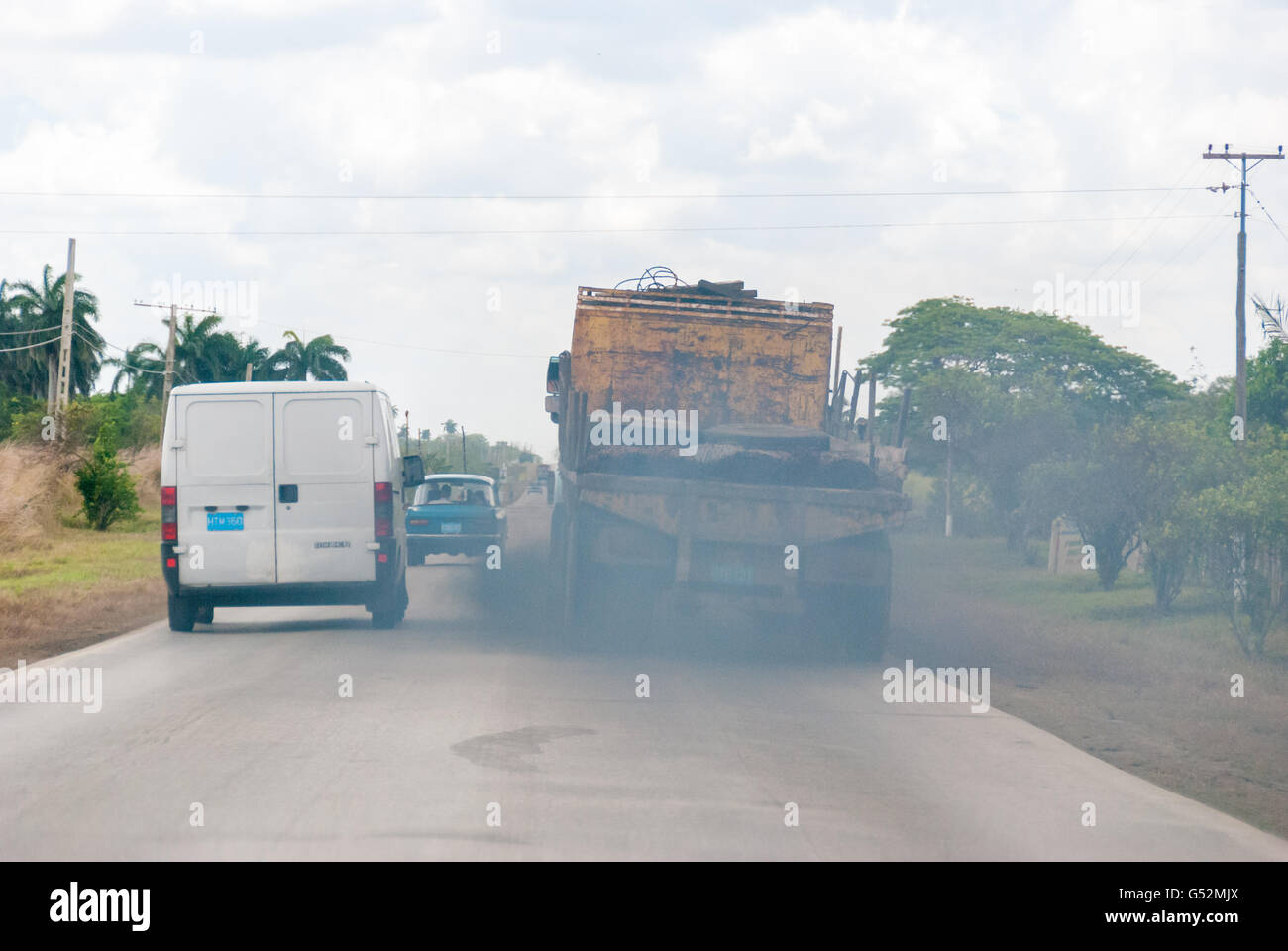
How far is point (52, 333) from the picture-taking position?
2761 inches

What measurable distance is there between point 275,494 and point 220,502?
0.52 m

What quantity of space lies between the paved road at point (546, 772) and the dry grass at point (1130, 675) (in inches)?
20.8

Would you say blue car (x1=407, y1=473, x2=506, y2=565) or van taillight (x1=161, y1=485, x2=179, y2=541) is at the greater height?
van taillight (x1=161, y1=485, x2=179, y2=541)

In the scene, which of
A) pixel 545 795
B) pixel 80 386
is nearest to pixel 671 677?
pixel 545 795

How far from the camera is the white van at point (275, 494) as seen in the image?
1384cm

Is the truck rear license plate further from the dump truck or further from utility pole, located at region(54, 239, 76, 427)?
utility pole, located at region(54, 239, 76, 427)

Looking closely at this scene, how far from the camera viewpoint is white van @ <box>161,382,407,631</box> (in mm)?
13844

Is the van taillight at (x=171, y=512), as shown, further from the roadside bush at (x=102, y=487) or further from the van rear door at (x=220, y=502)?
the roadside bush at (x=102, y=487)

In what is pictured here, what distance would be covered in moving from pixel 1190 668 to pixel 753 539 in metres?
4.86

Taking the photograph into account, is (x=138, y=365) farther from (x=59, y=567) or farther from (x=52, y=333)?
(x=59, y=567)

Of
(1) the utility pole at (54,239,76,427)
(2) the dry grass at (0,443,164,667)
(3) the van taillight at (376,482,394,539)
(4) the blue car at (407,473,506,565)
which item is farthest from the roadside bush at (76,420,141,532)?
(3) the van taillight at (376,482,394,539)

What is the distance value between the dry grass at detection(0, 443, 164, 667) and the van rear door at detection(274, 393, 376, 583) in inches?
95.3
